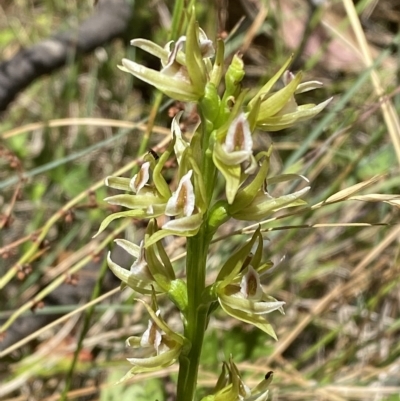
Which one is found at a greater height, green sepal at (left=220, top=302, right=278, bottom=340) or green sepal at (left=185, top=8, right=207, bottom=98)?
green sepal at (left=185, top=8, right=207, bottom=98)

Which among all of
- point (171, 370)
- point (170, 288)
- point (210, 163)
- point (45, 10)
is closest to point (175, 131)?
point (210, 163)

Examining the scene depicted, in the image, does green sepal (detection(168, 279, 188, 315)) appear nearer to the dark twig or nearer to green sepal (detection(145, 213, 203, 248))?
green sepal (detection(145, 213, 203, 248))

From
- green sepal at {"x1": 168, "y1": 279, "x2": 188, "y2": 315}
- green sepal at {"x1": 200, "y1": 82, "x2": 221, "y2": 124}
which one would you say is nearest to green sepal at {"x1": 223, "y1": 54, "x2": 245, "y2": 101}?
green sepal at {"x1": 200, "y1": 82, "x2": 221, "y2": 124}

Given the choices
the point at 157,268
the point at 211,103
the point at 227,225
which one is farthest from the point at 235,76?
the point at 227,225

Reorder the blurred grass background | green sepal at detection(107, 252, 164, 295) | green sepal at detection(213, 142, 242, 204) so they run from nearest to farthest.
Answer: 1. green sepal at detection(213, 142, 242, 204)
2. green sepal at detection(107, 252, 164, 295)
3. the blurred grass background

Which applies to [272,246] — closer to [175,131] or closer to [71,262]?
[71,262]

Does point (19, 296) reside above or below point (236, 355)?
above

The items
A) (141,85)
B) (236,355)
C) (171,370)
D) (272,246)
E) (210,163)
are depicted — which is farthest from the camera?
(141,85)
